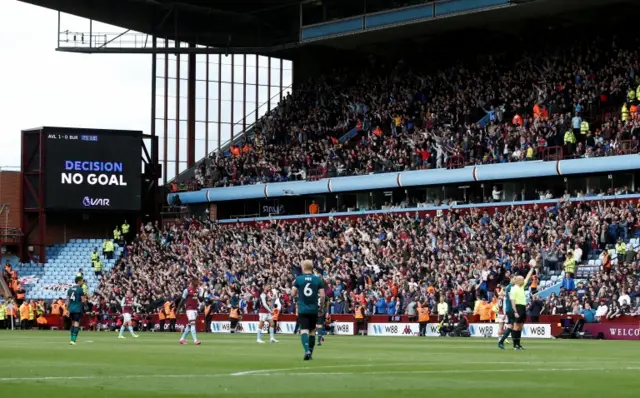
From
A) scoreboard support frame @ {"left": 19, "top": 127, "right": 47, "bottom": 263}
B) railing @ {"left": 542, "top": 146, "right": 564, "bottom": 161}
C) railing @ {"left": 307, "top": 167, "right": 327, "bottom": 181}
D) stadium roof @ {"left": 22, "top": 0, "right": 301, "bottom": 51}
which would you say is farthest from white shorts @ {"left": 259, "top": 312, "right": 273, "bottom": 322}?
scoreboard support frame @ {"left": 19, "top": 127, "right": 47, "bottom": 263}

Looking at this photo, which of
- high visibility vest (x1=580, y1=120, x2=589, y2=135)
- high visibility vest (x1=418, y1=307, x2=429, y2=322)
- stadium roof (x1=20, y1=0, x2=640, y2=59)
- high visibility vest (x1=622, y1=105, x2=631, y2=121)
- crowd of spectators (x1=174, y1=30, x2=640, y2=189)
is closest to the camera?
high visibility vest (x1=418, y1=307, x2=429, y2=322)

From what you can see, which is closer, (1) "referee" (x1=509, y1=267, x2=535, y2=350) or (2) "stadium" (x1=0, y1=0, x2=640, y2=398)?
(1) "referee" (x1=509, y1=267, x2=535, y2=350)

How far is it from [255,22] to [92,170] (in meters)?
15.4

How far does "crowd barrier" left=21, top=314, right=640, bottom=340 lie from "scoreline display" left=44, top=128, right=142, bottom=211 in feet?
38.0

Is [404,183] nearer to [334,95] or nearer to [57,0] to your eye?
[334,95]

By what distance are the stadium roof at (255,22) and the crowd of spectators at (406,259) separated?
11.9 m

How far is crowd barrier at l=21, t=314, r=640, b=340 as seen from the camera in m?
42.8

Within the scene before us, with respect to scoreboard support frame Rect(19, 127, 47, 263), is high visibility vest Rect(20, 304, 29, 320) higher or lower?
lower

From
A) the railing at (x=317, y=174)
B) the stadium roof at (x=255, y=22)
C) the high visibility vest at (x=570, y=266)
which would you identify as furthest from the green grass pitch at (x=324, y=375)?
the railing at (x=317, y=174)

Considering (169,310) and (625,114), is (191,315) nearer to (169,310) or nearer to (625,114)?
(169,310)

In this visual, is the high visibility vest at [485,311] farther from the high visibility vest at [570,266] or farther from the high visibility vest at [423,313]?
the high visibility vest at [570,266]

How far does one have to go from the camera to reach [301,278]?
2384 centimetres

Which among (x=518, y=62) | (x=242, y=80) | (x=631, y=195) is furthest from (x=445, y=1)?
(x=242, y=80)

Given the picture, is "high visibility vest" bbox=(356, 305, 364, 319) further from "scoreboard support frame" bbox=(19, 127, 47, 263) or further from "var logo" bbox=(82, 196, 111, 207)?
"scoreboard support frame" bbox=(19, 127, 47, 263)
